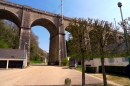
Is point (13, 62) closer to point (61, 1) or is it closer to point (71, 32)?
point (71, 32)

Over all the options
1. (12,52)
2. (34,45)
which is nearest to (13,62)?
(12,52)

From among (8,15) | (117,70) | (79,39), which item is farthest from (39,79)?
(8,15)

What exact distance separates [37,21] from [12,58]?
18.9 m

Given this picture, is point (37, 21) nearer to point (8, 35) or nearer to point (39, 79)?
point (8, 35)

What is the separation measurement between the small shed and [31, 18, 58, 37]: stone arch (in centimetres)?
1542

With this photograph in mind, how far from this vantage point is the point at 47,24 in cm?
4734

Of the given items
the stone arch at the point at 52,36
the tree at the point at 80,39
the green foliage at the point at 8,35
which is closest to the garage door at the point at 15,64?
the stone arch at the point at 52,36

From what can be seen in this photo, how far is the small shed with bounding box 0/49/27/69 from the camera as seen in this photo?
1193 inches

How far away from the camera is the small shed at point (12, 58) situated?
30.3m

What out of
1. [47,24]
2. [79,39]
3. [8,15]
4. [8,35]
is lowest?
[79,39]

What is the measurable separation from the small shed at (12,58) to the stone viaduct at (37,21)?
15.1 feet

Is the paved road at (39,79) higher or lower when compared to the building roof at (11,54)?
lower

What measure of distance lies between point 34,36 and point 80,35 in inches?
2584

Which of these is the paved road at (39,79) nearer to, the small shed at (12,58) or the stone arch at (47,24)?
the small shed at (12,58)
